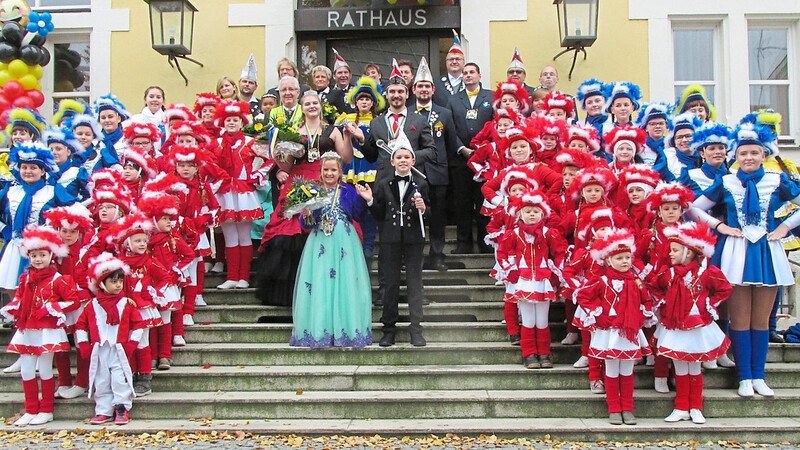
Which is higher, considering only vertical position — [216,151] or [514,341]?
[216,151]

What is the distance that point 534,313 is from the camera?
626cm

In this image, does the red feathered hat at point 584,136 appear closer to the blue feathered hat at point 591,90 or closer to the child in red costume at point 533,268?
the child in red costume at point 533,268

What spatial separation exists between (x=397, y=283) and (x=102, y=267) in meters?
2.63

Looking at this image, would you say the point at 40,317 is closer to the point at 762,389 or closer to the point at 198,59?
the point at 198,59

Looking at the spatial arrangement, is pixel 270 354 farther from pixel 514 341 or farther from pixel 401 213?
pixel 514 341

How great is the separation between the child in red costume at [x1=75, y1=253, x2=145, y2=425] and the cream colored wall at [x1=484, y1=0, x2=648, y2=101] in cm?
625

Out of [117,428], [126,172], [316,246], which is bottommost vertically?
[117,428]

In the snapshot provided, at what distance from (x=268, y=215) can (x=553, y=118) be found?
3592 millimetres

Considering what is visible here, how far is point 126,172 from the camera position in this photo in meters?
7.32

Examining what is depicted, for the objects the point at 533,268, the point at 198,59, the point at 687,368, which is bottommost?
the point at 687,368

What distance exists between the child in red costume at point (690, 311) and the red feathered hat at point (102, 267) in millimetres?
4565

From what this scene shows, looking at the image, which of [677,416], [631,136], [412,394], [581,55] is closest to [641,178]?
[631,136]

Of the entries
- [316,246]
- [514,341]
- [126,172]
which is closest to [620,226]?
[514,341]

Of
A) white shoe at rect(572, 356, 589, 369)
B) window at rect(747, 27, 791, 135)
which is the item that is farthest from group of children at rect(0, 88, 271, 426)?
window at rect(747, 27, 791, 135)
